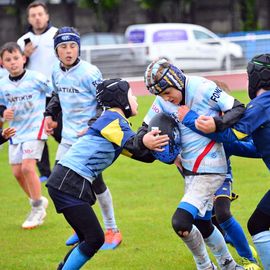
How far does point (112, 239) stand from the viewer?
25.5 feet

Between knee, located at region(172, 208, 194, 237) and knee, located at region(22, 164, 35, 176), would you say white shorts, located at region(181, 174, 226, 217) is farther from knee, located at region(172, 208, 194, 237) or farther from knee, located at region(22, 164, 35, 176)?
knee, located at region(22, 164, 35, 176)

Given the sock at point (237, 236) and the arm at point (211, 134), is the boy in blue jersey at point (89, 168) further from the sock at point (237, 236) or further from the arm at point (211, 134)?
the sock at point (237, 236)

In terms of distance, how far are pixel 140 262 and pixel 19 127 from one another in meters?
2.28

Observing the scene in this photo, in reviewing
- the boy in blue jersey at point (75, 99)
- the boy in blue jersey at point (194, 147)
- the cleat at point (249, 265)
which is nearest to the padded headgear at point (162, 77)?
the boy in blue jersey at point (194, 147)

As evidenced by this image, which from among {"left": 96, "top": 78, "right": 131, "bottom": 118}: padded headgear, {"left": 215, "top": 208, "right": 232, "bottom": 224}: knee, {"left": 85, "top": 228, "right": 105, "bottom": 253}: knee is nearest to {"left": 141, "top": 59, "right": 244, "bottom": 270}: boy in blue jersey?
{"left": 96, "top": 78, "right": 131, "bottom": 118}: padded headgear

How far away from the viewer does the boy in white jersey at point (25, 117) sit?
28.1 ft

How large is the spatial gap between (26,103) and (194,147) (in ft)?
10.2

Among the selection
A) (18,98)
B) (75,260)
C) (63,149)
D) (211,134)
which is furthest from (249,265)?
(18,98)

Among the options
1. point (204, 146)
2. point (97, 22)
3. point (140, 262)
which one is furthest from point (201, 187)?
point (97, 22)

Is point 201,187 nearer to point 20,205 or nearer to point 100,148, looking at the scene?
point 100,148

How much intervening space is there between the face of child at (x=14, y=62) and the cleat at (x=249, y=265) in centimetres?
335

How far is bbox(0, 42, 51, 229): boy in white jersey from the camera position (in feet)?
28.1

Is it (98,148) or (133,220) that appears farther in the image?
(133,220)

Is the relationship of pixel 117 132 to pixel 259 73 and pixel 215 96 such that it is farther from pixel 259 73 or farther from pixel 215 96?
pixel 259 73
